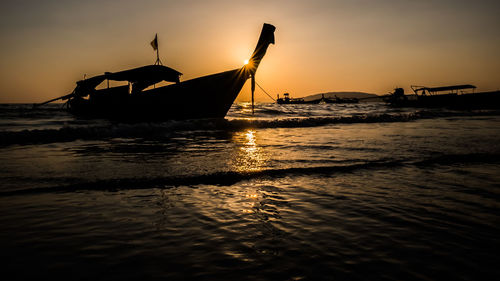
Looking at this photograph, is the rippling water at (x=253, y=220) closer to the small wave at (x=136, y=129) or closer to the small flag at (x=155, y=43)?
the small wave at (x=136, y=129)

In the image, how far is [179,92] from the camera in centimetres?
1842

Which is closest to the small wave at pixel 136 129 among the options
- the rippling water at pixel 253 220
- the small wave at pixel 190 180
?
the rippling water at pixel 253 220

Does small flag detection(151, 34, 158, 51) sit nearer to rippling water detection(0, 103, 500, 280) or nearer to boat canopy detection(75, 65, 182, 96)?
boat canopy detection(75, 65, 182, 96)

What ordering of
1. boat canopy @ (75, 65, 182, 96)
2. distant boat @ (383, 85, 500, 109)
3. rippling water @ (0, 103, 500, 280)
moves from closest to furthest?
rippling water @ (0, 103, 500, 280) < boat canopy @ (75, 65, 182, 96) < distant boat @ (383, 85, 500, 109)

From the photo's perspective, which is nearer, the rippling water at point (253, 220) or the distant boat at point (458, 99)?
the rippling water at point (253, 220)

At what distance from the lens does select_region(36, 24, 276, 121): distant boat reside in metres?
17.5

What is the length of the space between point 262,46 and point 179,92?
6107 mm

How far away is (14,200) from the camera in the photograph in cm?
389

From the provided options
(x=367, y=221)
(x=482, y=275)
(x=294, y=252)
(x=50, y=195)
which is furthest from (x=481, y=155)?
(x=50, y=195)

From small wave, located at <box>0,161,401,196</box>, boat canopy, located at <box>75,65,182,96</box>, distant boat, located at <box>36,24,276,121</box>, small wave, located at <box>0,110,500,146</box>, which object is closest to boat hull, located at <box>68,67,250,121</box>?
distant boat, located at <box>36,24,276,121</box>

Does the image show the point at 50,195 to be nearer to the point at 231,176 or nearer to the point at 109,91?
the point at 231,176

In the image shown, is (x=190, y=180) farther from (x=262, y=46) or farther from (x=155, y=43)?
(x=155, y=43)

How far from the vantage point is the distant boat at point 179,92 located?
17.5 metres

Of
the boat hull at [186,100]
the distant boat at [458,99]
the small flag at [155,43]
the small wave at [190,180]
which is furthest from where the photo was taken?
the distant boat at [458,99]
